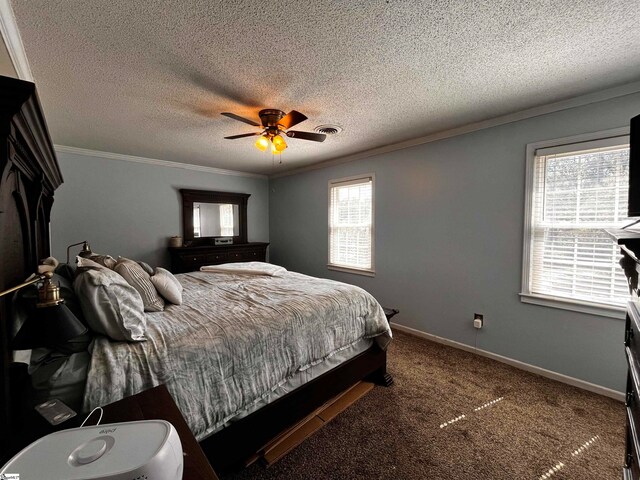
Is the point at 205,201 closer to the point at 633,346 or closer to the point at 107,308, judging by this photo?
the point at 107,308

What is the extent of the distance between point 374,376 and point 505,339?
4.71ft

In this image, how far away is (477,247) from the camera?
9.65 feet

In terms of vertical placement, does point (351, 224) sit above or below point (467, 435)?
above

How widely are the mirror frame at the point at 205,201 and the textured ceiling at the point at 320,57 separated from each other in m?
1.83

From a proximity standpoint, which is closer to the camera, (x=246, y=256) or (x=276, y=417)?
(x=276, y=417)

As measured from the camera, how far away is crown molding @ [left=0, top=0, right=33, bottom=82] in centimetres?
132

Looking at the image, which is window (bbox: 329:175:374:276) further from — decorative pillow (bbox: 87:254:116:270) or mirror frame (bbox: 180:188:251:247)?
decorative pillow (bbox: 87:254:116:270)

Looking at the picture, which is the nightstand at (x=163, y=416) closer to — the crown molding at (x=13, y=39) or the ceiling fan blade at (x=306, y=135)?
the crown molding at (x=13, y=39)

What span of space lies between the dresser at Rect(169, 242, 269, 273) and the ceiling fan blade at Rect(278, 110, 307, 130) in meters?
2.82

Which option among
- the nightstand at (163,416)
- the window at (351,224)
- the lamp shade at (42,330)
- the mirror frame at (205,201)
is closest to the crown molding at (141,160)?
the mirror frame at (205,201)

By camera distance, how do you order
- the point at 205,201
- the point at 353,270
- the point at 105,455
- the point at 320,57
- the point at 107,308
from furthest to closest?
the point at 205,201 → the point at 353,270 → the point at 320,57 → the point at 107,308 → the point at 105,455

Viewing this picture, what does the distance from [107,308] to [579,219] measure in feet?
11.3

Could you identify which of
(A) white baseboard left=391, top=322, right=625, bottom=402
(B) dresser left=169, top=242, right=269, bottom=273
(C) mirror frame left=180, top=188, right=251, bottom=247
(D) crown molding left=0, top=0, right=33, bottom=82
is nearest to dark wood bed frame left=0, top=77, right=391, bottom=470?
(D) crown molding left=0, top=0, right=33, bottom=82

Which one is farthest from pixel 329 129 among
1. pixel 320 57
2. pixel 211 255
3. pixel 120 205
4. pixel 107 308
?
pixel 120 205
